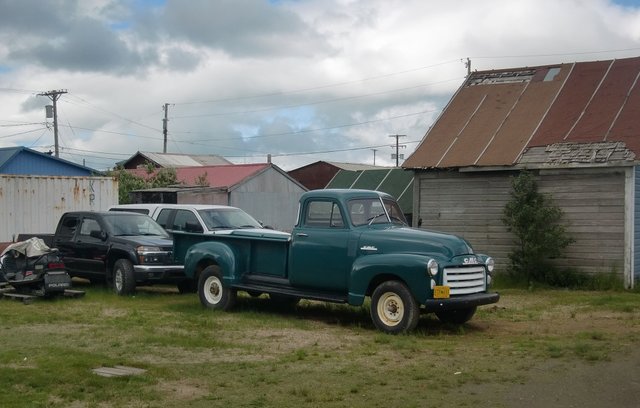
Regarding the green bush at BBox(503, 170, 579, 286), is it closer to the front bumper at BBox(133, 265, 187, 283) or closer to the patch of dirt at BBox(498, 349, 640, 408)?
the front bumper at BBox(133, 265, 187, 283)

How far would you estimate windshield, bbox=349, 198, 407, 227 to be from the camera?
12352 millimetres

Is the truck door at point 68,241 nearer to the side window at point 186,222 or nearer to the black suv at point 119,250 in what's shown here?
the black suv at point 119,250

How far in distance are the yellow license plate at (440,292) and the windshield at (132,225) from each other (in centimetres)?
784

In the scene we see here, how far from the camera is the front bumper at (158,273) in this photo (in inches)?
623

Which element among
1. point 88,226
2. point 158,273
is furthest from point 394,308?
point 88,226

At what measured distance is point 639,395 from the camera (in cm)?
761

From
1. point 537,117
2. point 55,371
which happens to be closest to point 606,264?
point 537,117

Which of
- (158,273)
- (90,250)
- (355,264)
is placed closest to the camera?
(355,264)

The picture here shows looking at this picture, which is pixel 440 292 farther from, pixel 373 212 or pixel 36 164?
pixel 36 164

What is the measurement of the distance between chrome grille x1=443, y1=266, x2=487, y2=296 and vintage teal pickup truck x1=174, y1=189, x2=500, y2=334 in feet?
0.05

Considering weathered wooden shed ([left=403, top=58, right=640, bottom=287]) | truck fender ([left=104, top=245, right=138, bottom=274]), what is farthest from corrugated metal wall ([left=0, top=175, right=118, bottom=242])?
weathered wooden shed ([left=403, top=58, right=640, bottom=287])

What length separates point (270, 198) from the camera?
35281 mm

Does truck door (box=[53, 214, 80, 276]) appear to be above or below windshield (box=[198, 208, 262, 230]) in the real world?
below

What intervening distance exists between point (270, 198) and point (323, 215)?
2285 cm
